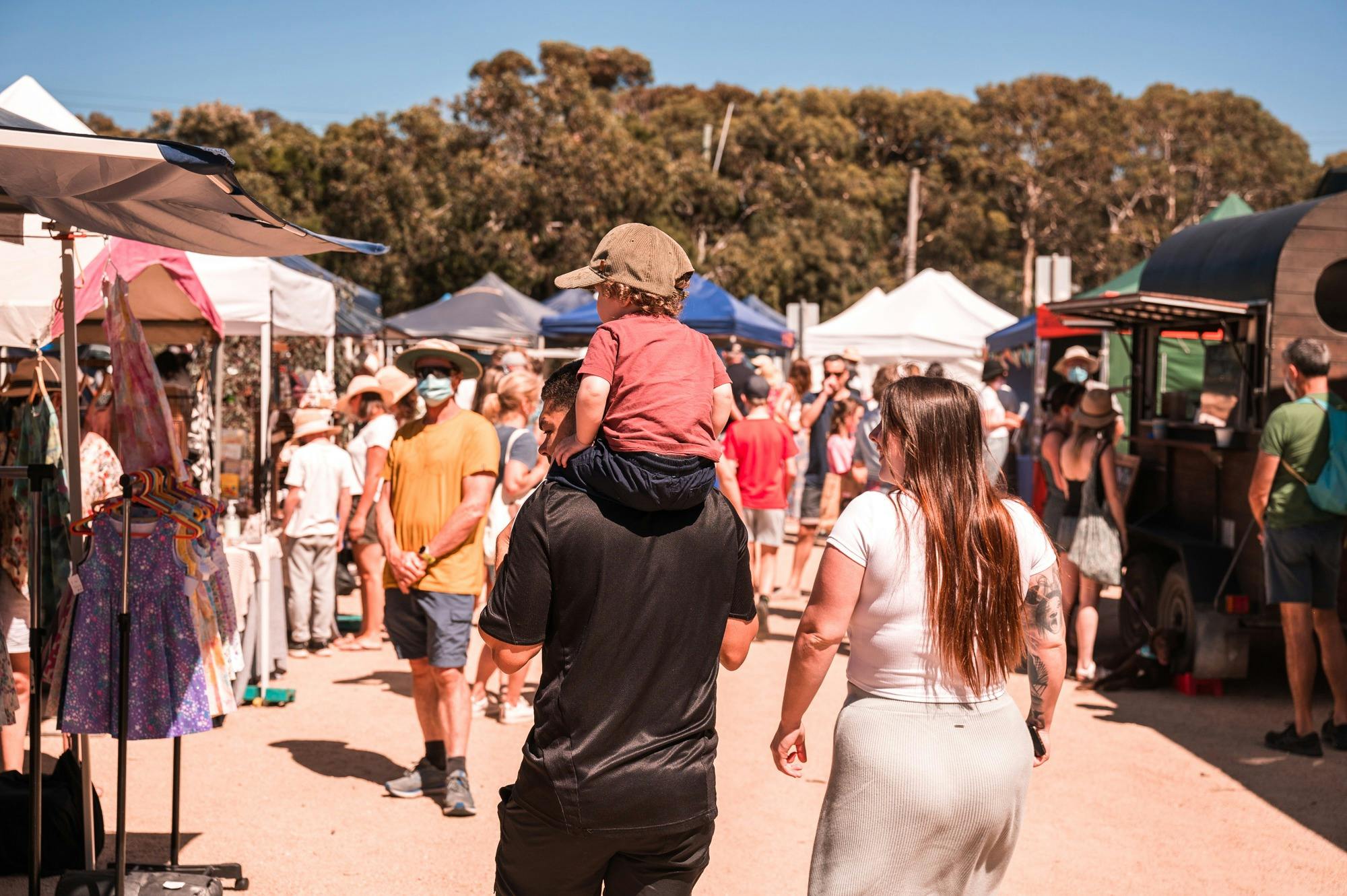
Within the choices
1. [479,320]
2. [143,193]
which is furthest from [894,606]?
[479,320]

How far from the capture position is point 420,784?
570 centimetres

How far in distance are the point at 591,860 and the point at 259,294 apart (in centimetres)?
808

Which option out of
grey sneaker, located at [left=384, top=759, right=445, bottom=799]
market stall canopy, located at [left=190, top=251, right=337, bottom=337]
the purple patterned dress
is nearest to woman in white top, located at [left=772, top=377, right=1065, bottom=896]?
the purple patterned dress

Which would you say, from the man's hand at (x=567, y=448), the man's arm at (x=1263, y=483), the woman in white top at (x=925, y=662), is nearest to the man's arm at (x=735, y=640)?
the woman in white top at (x=925, y=662)

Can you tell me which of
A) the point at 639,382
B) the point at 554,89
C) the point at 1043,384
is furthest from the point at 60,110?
the point at 554,89

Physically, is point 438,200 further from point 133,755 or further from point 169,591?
point 169,591

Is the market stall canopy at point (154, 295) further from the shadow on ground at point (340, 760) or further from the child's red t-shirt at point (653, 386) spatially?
the child's red t-shirt at point (653, 386)

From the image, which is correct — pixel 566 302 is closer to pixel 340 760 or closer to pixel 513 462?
pixel 513 462

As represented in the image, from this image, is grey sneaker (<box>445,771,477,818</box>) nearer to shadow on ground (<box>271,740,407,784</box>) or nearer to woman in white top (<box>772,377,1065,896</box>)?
shadow on ground (<box>271,740,407,784</box>)

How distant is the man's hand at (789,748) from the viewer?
3.07 m

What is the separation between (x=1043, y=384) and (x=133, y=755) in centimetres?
1287

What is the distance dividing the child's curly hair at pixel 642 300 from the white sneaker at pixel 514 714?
4.51 metres

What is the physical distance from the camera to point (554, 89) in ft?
99.7

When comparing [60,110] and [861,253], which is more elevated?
[861,253]
